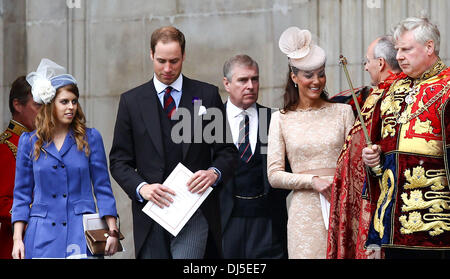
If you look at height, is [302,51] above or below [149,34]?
below

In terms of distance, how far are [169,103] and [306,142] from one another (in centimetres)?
87

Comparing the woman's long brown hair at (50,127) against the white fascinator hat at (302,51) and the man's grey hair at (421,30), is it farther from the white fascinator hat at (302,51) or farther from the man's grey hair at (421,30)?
the man's grey hair at (421,30)

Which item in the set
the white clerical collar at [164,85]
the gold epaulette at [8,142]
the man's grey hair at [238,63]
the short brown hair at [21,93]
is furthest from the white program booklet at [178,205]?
the short brown hair at [21,93]

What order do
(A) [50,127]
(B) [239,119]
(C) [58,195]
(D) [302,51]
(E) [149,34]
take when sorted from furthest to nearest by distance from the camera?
(E) [149,34], (B) [239,119], (D) [302,51], (A) [50,127], (C) [58,195]

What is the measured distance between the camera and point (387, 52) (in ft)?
23.0

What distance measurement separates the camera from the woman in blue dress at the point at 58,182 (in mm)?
6602

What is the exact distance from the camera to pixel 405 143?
5.90 metres

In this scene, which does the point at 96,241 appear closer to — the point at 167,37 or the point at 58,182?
the point at 58,182

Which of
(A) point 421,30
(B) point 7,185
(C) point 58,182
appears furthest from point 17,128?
(A) point 421,30

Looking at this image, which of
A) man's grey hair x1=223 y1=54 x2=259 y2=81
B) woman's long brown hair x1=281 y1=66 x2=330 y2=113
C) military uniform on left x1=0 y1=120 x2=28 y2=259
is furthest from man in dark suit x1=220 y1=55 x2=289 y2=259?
military uniform on left x1=0 y1=120 x2=28 y2=259

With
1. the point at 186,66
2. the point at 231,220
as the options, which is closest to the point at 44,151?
the point at 231,220

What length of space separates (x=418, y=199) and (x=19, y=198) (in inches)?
95.4

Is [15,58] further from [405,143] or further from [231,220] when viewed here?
[405,143]

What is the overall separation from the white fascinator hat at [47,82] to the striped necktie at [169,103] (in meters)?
0.59
